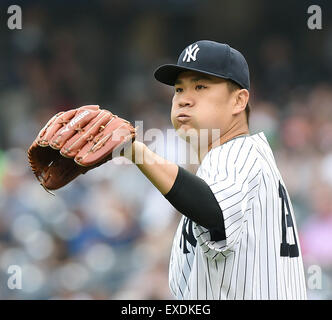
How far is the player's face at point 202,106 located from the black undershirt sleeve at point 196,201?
0.39 m

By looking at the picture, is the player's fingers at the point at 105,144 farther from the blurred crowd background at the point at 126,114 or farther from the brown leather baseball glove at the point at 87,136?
the blurred crowd background at the point at 126,114

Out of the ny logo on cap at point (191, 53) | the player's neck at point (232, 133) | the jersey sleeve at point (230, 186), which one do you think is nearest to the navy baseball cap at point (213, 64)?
the ny logo on cap at point (191, 53)

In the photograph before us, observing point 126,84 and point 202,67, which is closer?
point 202,67

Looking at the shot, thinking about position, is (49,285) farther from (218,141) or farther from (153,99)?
(218,141)

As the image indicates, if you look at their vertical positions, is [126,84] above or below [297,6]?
below

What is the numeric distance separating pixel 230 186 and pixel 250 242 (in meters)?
0.28

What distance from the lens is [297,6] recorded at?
795cm

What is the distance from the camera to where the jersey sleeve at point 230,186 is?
1738 mm

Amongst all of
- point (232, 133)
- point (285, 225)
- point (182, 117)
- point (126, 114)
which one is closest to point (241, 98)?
point (232, 133)

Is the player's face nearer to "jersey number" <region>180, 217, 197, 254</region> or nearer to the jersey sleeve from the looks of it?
the jersey sleeve

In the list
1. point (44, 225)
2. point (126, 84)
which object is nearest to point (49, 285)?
point (44, 225)

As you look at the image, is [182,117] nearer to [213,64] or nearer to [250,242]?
[213,64]

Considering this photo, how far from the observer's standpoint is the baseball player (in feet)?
5.66

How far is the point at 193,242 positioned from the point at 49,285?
3134 mm
